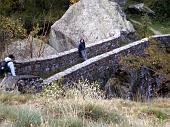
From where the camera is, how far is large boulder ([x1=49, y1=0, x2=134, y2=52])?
28.4 metres

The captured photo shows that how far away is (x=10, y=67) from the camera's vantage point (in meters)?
17.5

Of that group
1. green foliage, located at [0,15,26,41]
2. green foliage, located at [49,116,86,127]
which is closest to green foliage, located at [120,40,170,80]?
green foliage, located at [0,15,26,41]

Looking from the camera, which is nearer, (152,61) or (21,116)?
(21,116)

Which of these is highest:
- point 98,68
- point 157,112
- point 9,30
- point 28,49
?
point 9,30

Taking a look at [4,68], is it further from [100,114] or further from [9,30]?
[9,30]

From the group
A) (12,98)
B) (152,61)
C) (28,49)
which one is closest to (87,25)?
(28,49)

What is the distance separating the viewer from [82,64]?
63.4 ft

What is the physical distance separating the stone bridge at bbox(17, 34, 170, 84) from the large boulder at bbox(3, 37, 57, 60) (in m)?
4.29

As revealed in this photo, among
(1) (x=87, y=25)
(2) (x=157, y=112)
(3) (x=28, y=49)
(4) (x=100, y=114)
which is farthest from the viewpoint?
(1) (x=87, y=25)

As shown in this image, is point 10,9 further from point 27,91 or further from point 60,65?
point 27,91

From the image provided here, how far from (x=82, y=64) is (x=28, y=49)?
825cm

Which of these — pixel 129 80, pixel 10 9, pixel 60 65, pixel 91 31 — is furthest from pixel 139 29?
pixel 60 65

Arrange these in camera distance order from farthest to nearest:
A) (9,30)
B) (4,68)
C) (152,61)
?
(9,30)
(152,61)
(4,68)

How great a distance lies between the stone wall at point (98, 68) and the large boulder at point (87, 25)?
3874mm
